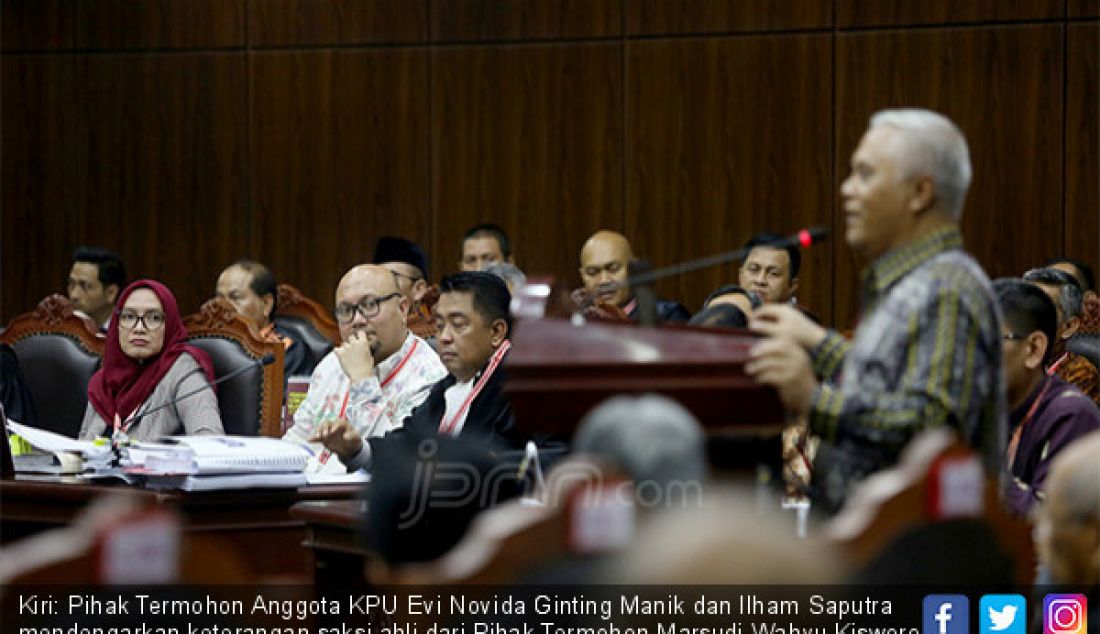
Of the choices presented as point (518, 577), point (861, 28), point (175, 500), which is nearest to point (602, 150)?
point (861, 28)

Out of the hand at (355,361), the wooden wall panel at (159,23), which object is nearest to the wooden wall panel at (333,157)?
the wooden wall panel at (159,23)

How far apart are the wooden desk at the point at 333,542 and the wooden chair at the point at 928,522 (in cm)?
211

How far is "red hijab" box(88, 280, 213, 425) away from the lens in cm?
512

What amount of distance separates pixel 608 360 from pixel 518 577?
467mm

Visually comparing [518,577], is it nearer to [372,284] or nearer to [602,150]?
[372,284]

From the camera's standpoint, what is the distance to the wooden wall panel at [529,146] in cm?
827

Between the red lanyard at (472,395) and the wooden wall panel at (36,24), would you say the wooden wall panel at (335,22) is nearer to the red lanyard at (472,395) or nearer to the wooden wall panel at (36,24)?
the wooden wall panel at (36,24)

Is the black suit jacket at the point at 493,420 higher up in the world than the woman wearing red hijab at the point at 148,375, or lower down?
lower down

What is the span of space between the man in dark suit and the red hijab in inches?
41.2

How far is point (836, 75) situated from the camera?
26.0 feet

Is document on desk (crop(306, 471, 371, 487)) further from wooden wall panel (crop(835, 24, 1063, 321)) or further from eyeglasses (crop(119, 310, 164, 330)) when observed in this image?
wooden wall panel (crop(835, 24, 1063, 321))

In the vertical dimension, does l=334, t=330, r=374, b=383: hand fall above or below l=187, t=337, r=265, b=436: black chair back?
above

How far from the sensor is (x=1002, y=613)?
1.75 meters

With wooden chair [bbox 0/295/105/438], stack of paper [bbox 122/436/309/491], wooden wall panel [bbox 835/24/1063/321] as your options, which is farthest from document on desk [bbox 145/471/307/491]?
wooden wall panel [bbox 835/24/1063/321]
